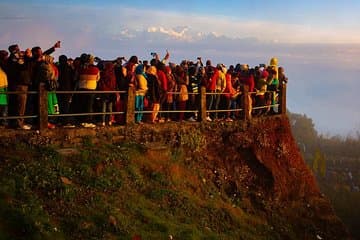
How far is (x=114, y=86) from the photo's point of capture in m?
15.4

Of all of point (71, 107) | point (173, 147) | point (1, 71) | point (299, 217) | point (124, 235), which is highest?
point (1, 71)

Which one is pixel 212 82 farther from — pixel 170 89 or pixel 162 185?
pixel 162 185

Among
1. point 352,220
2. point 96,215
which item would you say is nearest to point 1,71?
point 96,215

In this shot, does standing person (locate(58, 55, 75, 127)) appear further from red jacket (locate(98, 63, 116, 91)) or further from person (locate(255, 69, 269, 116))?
person (locate(255, 69, 269, 116))

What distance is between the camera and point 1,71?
13227mm

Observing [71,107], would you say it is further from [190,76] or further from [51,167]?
[190,76]

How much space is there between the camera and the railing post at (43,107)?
531 inches

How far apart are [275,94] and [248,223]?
8.59 metres

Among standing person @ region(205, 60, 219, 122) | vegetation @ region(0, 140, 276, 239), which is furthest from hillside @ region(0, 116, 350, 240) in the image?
standing person @ region(205, 60, 219, 122)

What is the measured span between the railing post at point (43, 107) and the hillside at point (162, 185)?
30 centimetres

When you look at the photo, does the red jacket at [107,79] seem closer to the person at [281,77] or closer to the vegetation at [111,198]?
the vegetation at [111,198]

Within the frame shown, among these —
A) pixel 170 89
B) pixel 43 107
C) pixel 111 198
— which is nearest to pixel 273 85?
pixel 170 89

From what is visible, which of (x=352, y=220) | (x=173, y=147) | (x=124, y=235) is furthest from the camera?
(x=352, y=220)

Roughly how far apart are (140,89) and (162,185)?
3.39 metres
